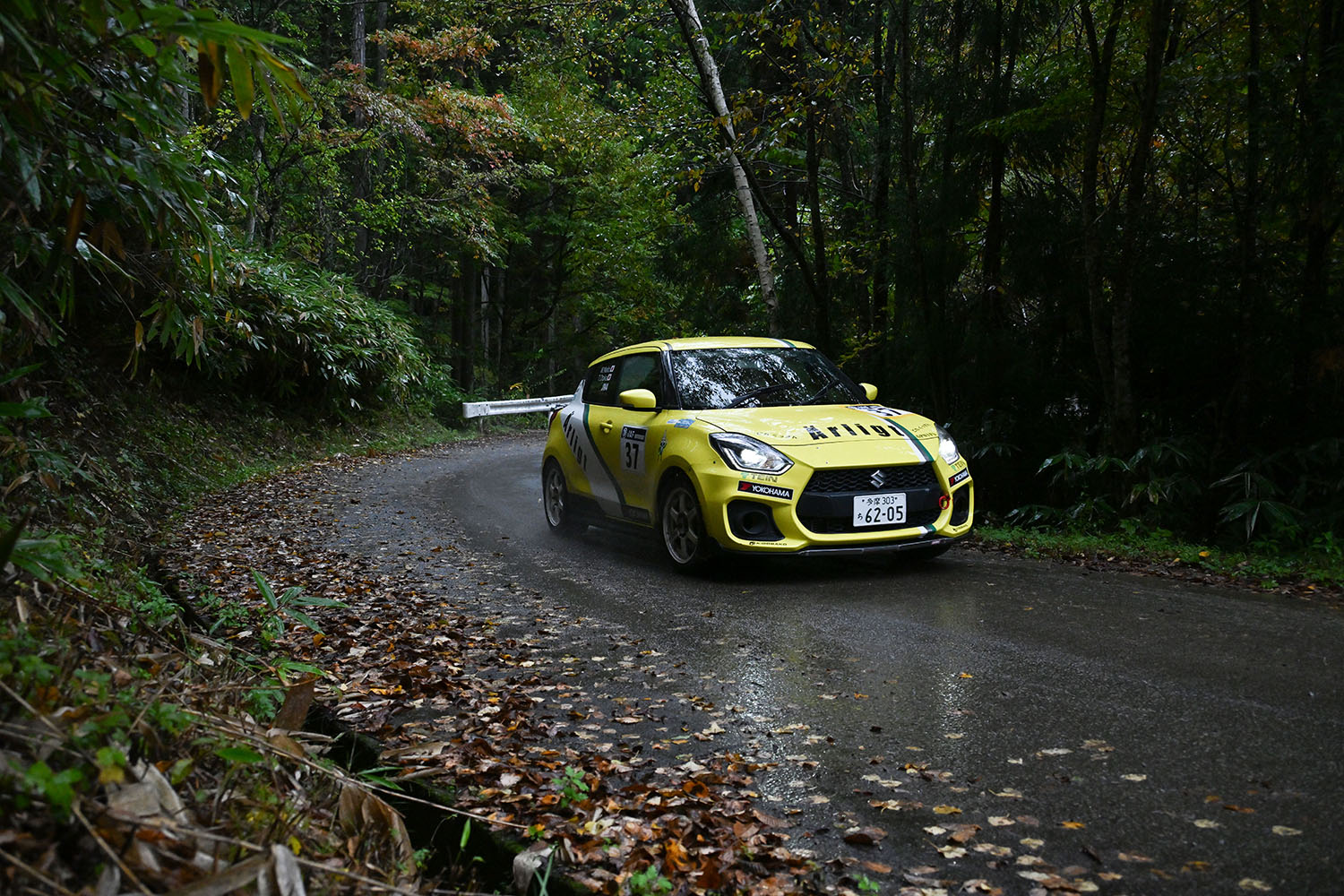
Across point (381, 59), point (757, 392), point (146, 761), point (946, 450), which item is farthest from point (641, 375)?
point (381, 59)

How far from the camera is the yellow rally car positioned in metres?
6.95

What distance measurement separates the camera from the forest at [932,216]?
3.83 meters

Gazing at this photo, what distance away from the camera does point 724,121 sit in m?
12.0

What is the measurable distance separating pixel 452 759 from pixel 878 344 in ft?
35.4

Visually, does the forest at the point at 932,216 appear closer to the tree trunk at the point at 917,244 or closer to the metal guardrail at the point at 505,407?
the tree trunk at the point at 917,244

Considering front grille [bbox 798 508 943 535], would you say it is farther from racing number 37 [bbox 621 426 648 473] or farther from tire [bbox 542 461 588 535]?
tire [bbox 542 461 588 535]

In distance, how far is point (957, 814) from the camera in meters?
3.17

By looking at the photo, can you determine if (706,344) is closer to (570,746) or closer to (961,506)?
(961,506)

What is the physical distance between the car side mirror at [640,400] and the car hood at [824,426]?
41cm

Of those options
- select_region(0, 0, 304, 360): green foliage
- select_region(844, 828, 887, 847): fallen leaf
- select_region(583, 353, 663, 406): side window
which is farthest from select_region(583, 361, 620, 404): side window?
select_region(844, 828, 887, 847): fallen leaf

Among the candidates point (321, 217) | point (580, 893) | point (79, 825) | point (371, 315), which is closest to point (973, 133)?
point (580, 893)

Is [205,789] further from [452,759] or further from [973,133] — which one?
[973,133]

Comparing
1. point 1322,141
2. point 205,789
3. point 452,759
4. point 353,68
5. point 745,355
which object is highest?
point 353,68

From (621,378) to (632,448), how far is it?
1155 millimetres
